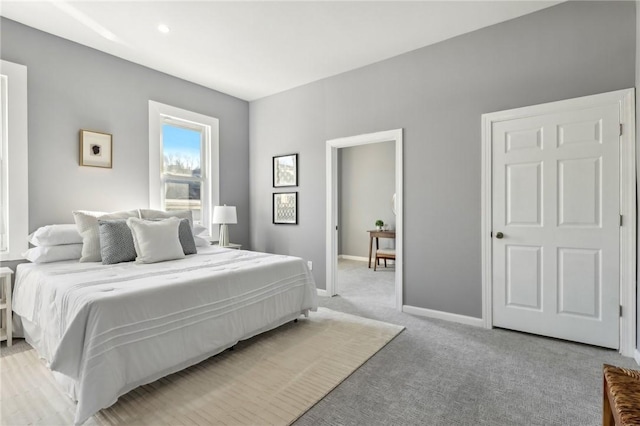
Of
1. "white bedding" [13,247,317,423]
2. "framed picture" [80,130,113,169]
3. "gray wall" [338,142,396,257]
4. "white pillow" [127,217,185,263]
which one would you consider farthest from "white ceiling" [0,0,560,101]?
"gray wall" [338,142,396,257]

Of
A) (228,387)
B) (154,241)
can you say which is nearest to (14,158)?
(154,241)

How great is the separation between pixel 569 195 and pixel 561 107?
75 centimetres

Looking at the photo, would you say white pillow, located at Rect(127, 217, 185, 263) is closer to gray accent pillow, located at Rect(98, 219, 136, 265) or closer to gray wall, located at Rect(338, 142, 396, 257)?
gray accent pillow, located at Rect(98, 219, 136, 265)

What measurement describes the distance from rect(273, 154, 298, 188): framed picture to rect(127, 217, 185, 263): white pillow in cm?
195

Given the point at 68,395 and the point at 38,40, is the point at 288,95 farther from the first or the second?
the point at 68,395

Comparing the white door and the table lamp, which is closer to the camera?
the white door

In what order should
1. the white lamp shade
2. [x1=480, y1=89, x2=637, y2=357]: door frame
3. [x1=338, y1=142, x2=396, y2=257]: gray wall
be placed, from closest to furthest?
[x1=480, y1=89, x2=637, y2=357]: door frame < the white lamp shade < [x1=338, y1=142, x2=396, y2=257]: gray wall

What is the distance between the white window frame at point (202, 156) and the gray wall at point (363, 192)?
3.42 m

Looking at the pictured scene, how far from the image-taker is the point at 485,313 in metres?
3.03

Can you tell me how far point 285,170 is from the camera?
15.3 ft

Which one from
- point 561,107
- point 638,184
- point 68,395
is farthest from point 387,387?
point 561,107

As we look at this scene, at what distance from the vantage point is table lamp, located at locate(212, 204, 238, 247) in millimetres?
4297

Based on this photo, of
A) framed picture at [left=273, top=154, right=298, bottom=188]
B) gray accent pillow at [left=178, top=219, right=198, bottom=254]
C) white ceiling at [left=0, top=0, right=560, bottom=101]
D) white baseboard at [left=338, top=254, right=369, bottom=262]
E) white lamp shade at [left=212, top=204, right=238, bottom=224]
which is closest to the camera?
white ceiling at [left=0, top=0, right=560, bottom=101]

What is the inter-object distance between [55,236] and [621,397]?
379cm
